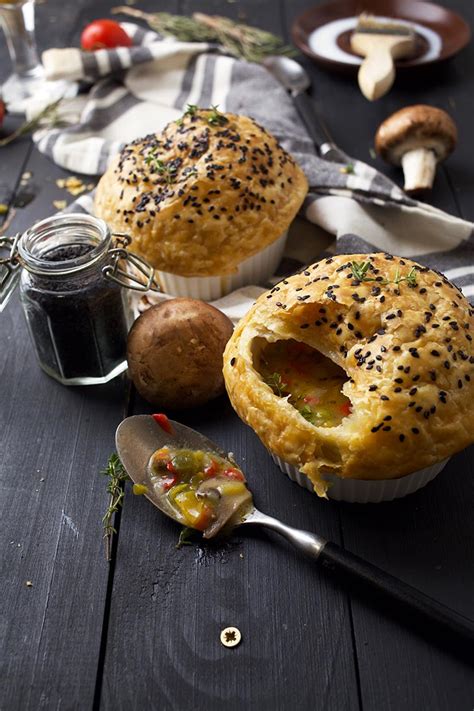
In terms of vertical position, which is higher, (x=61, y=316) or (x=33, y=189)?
(x=61, y=316)

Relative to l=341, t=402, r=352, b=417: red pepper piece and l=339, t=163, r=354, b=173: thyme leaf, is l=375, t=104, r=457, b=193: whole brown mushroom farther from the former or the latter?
l=341, t=402, r=352, b=417: red pepper piece

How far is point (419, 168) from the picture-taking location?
368cm

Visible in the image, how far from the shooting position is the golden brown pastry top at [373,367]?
7.35 feet

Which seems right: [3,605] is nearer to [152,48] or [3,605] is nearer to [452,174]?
[452,174]

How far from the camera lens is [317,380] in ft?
8.23

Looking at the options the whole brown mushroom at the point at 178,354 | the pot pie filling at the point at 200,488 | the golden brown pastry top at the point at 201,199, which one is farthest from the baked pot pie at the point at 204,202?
the pot pie filling at the point at 200,488

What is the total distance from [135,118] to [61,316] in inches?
74.7

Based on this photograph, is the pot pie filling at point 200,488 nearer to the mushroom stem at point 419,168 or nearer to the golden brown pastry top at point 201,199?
the golden brown pastry top at point 201,199

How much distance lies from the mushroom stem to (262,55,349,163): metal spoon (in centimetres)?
29

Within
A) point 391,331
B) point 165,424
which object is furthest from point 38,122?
point 391,331

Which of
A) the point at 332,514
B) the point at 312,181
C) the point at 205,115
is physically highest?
the point at 205,115

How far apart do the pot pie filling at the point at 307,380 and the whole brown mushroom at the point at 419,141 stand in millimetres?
1433

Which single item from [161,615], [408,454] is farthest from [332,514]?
[161,615]

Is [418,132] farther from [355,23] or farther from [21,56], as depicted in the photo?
[21,56]
